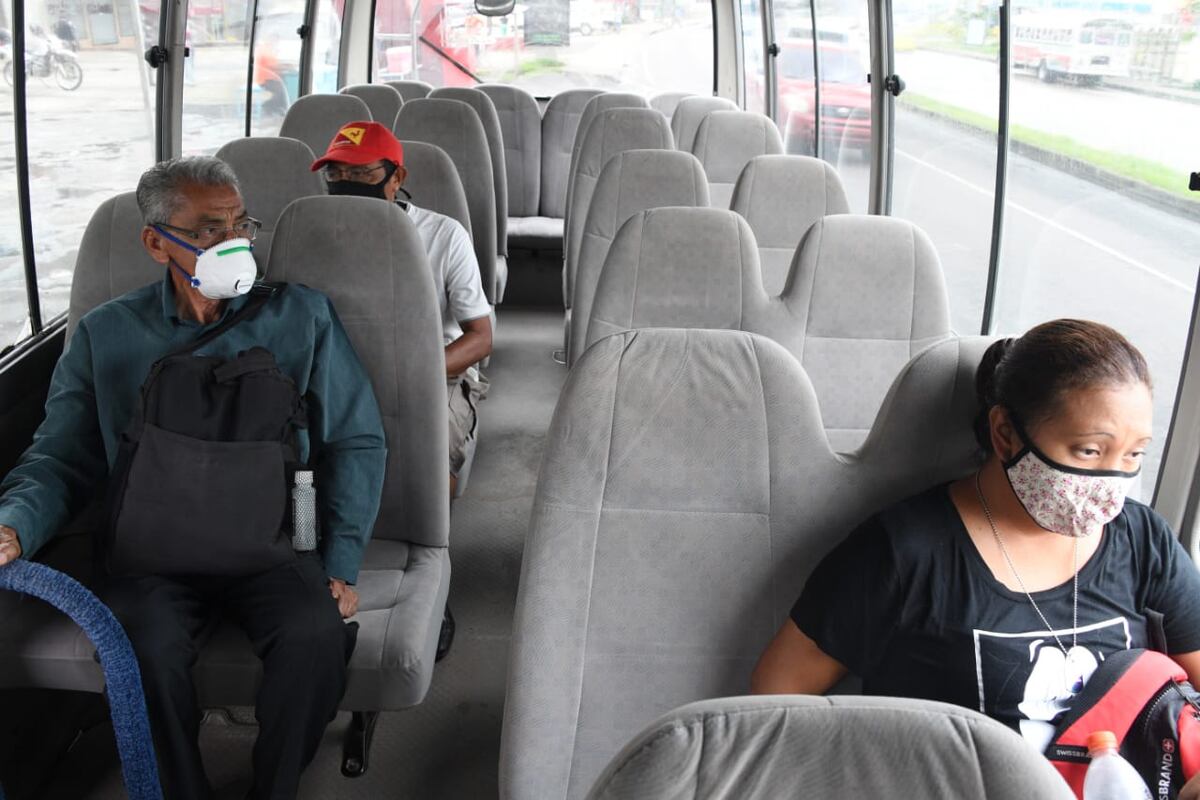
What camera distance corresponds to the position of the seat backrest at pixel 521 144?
672 cm

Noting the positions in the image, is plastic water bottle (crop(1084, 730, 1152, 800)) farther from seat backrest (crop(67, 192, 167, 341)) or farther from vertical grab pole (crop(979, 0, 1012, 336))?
vertical grab pole (crop(979, 0, 1012, 336))

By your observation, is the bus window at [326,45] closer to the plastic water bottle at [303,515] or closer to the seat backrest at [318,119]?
the seat backrest at [318,119]

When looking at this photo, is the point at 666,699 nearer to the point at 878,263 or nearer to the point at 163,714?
the point at 163,714

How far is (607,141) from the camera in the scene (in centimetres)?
475

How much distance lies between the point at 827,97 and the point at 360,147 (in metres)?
3.88

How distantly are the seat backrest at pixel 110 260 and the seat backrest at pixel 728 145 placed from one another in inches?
117

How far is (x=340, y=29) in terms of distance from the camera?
7293mm

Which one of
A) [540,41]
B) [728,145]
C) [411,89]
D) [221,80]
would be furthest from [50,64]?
[540,41]

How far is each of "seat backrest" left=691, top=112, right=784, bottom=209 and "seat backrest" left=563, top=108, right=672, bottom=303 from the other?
0.19 m

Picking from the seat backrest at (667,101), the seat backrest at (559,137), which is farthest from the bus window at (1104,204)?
the seat backrest at (667,101)

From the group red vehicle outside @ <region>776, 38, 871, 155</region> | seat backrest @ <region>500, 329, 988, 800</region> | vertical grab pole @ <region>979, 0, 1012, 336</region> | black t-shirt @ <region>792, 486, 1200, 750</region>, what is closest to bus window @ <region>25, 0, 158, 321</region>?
seat backrest @ <region>500, 329, 988, 800</region>

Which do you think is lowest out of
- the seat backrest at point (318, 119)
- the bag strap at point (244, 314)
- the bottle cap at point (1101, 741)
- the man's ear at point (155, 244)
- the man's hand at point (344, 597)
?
the man's hand at point (344, 597)

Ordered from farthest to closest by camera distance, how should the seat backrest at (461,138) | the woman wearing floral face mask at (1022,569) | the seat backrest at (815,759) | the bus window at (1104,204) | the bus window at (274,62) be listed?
the bus window at (274,62) → the seat backrest at (461,138) → the bus window at (1104,204) → the woman wearing floral face mask at (1022,569) → the seat backrest at (815,759)

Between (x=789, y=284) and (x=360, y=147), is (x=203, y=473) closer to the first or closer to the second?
(x=789, y=284)
